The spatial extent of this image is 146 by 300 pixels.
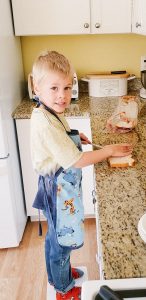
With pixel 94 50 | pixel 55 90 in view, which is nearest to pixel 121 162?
pixel 55 90

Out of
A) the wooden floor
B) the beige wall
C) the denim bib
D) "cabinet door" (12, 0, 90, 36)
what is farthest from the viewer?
the beige wall

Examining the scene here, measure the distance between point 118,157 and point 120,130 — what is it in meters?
0.37

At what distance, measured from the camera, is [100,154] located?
49.9 inches

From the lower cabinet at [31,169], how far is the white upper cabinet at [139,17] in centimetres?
65

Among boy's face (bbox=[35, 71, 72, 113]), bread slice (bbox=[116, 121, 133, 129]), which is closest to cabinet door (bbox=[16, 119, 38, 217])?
bread slice (bbox=[116, 121, 133, 129])

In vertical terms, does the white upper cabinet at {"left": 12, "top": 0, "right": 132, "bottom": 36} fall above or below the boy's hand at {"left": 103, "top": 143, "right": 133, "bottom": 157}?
above

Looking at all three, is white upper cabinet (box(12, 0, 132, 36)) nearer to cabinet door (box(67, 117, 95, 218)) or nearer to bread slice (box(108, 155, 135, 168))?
cabinet door (box(67, 117, 95, 218))

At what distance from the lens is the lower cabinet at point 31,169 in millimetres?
2154

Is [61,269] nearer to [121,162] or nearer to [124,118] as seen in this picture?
[121,162]

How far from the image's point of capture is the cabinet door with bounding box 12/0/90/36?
212 centimetres

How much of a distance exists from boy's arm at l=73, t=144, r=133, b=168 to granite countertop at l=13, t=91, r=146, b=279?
42mm

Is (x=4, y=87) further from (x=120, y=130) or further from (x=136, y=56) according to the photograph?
(x=136, y=56)

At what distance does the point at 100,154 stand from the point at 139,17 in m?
1.20

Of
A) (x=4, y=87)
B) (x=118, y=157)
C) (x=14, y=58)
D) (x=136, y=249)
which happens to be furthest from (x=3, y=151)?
(x=136, y=249)
